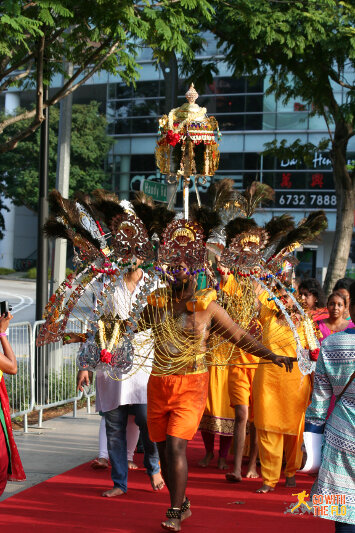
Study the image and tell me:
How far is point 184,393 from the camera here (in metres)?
4.90

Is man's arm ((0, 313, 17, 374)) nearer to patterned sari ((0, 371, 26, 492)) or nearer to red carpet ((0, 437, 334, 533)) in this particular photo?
patterned sari ((0, 371, 26, 492))

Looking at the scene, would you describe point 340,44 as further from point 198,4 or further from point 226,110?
Result: point 226,110

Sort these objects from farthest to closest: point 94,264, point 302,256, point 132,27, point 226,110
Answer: point 226,110, point 302,256, point 132,27, point 94,264

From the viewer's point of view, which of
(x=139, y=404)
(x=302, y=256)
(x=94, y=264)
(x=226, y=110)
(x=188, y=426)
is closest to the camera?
(x=188, y=426)

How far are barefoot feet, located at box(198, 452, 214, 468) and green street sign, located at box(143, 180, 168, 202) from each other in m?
3.27

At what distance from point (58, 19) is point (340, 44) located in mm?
4494

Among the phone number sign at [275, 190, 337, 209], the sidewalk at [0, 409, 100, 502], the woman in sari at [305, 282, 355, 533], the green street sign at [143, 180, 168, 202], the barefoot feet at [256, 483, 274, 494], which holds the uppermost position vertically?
the phone number sign at [275, 190, 337, 209]

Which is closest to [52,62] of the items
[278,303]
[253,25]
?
[253,25]

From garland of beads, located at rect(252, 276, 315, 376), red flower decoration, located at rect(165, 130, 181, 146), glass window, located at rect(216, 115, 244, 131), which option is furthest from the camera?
glass window, located at rect(216, 115, 244, 131)

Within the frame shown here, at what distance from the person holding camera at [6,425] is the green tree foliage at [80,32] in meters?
2.60

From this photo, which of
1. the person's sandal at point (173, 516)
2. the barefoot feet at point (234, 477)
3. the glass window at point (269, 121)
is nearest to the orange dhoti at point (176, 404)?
the person's sandal at point (173, 516)

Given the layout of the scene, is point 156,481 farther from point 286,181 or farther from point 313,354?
point 286,181

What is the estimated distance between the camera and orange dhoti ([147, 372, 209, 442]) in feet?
15.9

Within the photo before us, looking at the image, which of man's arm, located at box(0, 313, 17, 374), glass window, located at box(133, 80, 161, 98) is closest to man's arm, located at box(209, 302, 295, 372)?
man's arm, located at box(0, 313, 17, 374)
